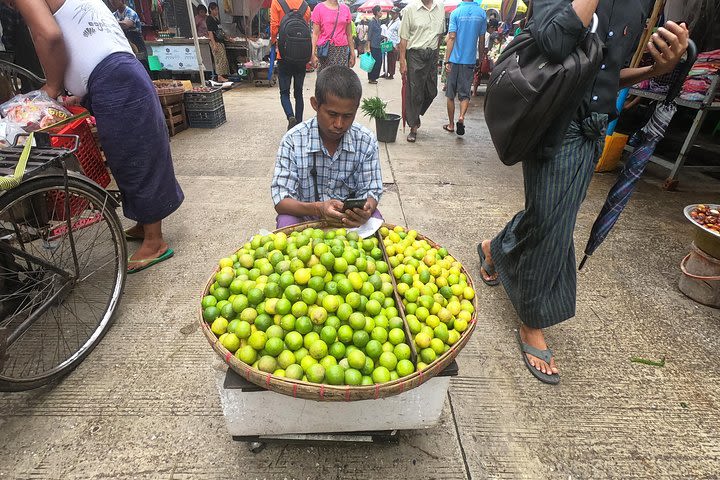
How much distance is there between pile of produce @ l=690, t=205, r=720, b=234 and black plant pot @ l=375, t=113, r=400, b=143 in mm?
4171

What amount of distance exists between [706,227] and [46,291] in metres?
4.52

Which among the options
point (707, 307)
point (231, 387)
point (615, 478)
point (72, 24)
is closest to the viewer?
point (231, 387)

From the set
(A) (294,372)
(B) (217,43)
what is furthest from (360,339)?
(B) (217,43)

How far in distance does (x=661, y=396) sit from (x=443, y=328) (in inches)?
63.1

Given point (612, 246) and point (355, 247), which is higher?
point (355, 247)

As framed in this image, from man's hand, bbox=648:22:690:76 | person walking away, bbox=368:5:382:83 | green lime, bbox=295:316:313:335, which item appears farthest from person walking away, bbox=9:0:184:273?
person walking away, bbox=368:5:382:83

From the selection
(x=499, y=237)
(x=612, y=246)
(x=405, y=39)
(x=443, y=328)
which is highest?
(x=405, y=39)

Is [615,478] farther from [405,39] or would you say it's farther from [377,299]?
[405,39]

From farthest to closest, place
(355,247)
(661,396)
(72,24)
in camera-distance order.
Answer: (72,24) < (661,396) < (355,247)

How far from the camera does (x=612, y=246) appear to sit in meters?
3.80

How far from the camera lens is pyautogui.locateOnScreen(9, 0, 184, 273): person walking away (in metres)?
2.41

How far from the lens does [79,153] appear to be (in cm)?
267

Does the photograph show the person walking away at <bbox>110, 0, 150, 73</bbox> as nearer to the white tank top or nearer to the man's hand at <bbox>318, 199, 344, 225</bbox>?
the white tank top

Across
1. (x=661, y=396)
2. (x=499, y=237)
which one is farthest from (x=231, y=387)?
(x=661, y=396)
